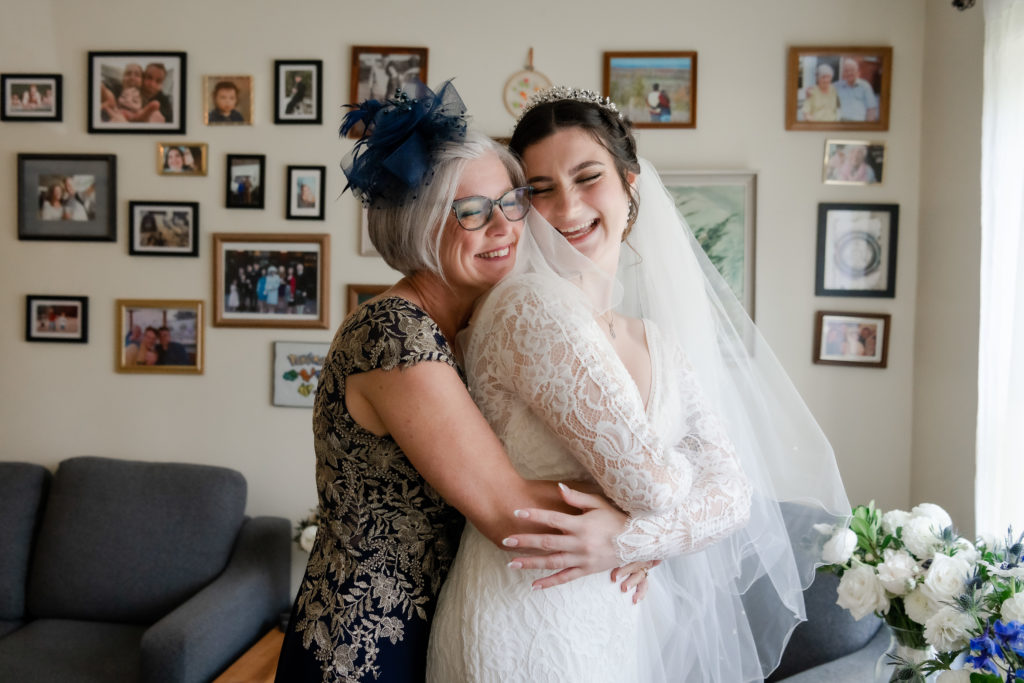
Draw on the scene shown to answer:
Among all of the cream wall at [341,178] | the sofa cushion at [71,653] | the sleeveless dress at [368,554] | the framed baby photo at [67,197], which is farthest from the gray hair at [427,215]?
the framed baby photo at [67,197]

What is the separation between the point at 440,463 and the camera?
109cm

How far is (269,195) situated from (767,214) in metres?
2.09

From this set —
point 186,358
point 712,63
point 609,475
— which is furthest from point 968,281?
point 186,358

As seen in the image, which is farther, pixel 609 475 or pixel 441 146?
pixel 441 146

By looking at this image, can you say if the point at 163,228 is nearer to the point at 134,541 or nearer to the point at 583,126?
the point at 134,541

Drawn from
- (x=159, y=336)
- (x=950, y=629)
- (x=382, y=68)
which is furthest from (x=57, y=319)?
(x=950, y=629)

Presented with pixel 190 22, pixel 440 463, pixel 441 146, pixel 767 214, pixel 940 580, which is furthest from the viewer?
pixel 190 22

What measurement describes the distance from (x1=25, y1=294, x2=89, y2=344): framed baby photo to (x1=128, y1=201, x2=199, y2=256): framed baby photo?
1.23 ft

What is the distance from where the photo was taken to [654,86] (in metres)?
3.11

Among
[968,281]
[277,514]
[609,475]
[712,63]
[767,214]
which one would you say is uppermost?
[712,63]

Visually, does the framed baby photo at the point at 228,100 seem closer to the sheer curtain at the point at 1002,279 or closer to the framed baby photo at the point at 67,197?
the framed baby photo at the point at 67,197

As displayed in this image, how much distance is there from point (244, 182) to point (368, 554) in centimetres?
250

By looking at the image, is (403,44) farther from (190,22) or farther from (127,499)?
(127,499)

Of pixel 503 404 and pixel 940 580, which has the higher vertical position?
pixel 503 404
